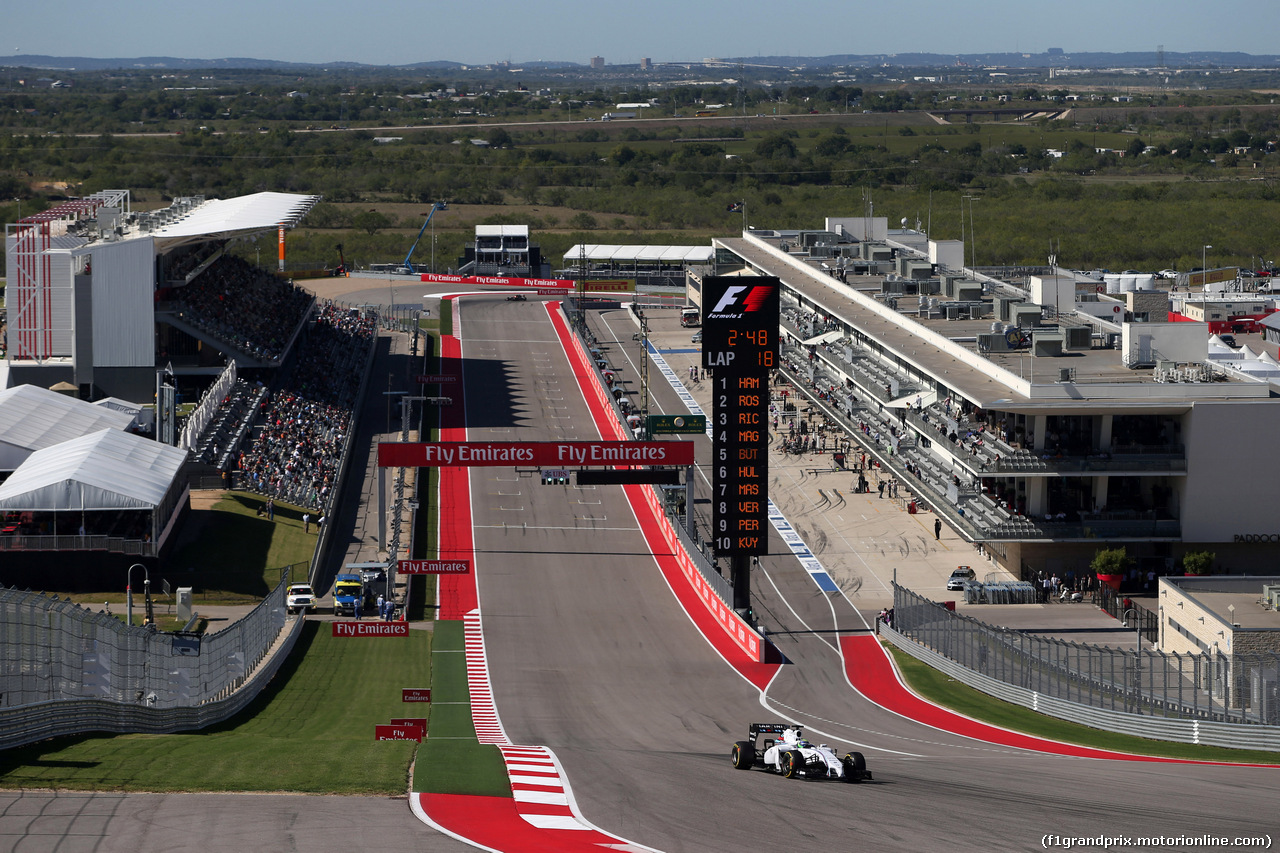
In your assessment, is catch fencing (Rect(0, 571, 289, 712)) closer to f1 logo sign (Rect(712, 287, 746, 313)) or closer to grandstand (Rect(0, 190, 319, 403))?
f1 logo sign (Rect(712, 287, 746, 313))

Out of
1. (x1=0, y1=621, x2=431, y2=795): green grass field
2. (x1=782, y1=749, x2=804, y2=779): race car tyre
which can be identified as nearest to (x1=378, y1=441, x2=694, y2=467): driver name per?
(x1=0, y1=621, x2=431, y2=795): green grass field

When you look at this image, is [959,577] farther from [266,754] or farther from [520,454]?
[266,754]

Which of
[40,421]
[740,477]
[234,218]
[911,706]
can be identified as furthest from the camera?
[234,218]

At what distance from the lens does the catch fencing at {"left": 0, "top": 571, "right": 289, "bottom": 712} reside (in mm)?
31031

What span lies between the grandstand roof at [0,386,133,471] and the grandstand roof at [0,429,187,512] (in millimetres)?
1903

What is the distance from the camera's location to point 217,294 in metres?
84.8

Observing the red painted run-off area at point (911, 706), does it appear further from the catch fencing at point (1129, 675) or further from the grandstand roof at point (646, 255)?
the grandstand roof at point (646, 255)

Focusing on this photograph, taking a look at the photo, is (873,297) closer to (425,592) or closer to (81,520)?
(425,592)

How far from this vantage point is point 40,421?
60.8m

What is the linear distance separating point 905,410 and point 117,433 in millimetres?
33535

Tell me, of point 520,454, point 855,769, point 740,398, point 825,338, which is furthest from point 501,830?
point 825,338

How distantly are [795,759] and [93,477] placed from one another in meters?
30.1

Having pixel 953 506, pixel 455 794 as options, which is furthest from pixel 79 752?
pixel 953 506

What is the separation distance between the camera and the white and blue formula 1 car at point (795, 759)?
1240 inches
